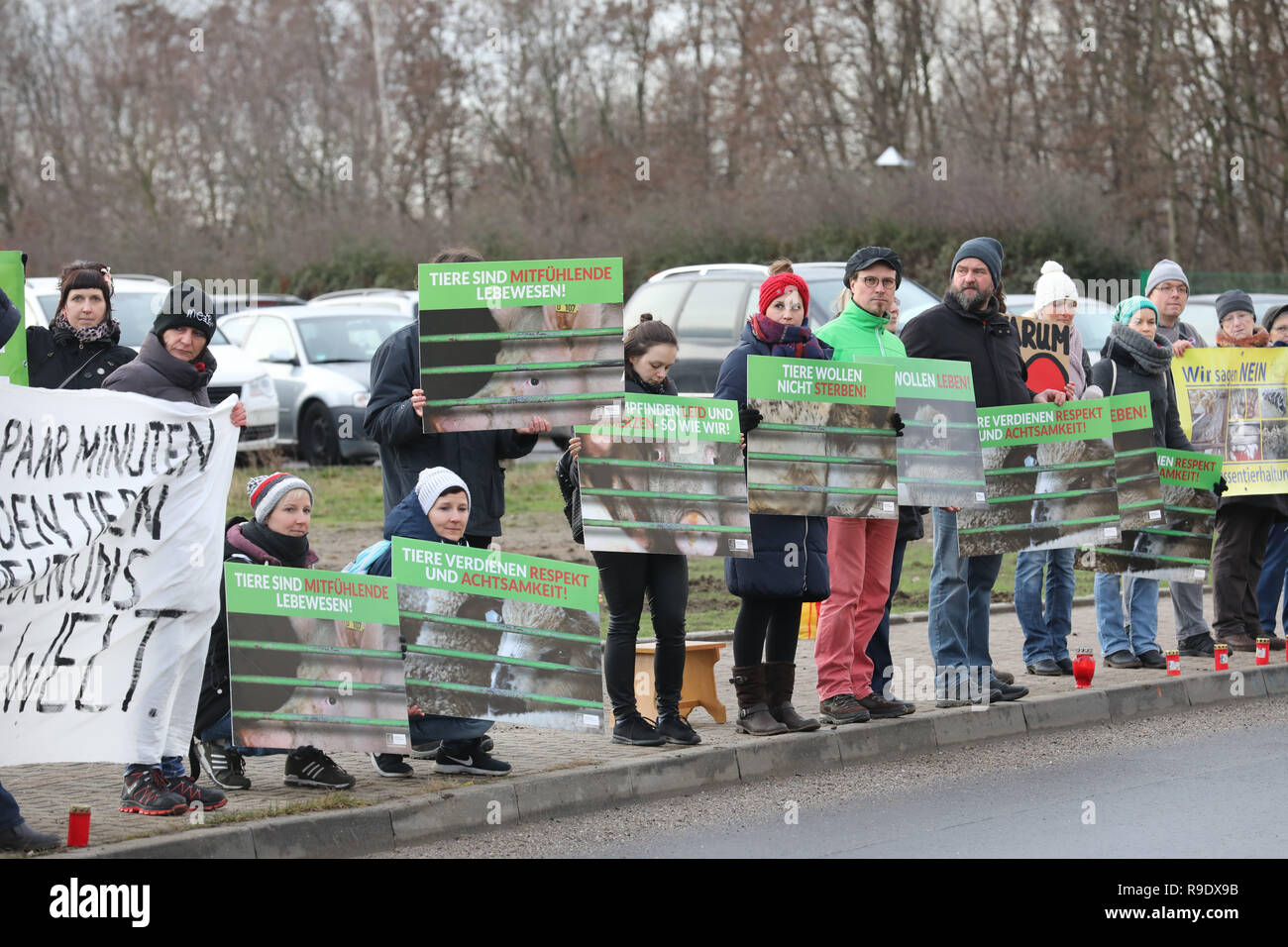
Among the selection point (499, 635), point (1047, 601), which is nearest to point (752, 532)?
point (499, 635)

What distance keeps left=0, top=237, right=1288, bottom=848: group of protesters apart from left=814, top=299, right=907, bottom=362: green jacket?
0.01m

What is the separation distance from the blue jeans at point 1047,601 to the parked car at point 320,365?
33.5 ft

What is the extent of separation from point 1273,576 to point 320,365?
40.3 ft

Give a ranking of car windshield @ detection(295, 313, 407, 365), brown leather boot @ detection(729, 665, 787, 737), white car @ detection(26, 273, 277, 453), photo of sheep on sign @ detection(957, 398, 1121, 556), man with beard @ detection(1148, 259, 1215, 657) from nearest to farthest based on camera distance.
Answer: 1. brown leather boot @ detection(729, 665, 787, 737)
2. photo of sheep on sign @ detection(957, 398, 1121, 556)
3. man with beard @ detection(1148, 259, 1215, 657)
4. white car @ detection(26, 273, 277, 453)
5. car windshield @ detection(295, 313, 407, 365)

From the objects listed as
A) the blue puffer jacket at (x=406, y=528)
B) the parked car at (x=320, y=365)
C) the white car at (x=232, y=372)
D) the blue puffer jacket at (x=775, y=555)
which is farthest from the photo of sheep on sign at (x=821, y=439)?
the white car at (x=232, y=372)

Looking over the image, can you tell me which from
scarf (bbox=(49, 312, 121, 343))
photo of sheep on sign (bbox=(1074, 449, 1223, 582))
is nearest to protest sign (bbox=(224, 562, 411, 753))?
scarf (bbox=(49, 312, 121, 343))

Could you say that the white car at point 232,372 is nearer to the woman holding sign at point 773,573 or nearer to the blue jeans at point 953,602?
the blue jeans at point 953,602

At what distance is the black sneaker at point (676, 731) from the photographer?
8.20 metres

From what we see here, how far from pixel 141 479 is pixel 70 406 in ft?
1.32

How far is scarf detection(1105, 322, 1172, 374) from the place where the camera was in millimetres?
10578

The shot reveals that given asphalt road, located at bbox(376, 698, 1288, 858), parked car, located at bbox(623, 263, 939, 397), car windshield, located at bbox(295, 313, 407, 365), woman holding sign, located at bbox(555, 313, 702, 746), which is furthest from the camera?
car windshield, located at bbox(295, 313, 407, 365)

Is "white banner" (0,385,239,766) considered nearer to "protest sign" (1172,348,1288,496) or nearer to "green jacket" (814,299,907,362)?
"green jacket" (814,299,907,362)

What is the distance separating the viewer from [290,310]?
21984 millimetres
